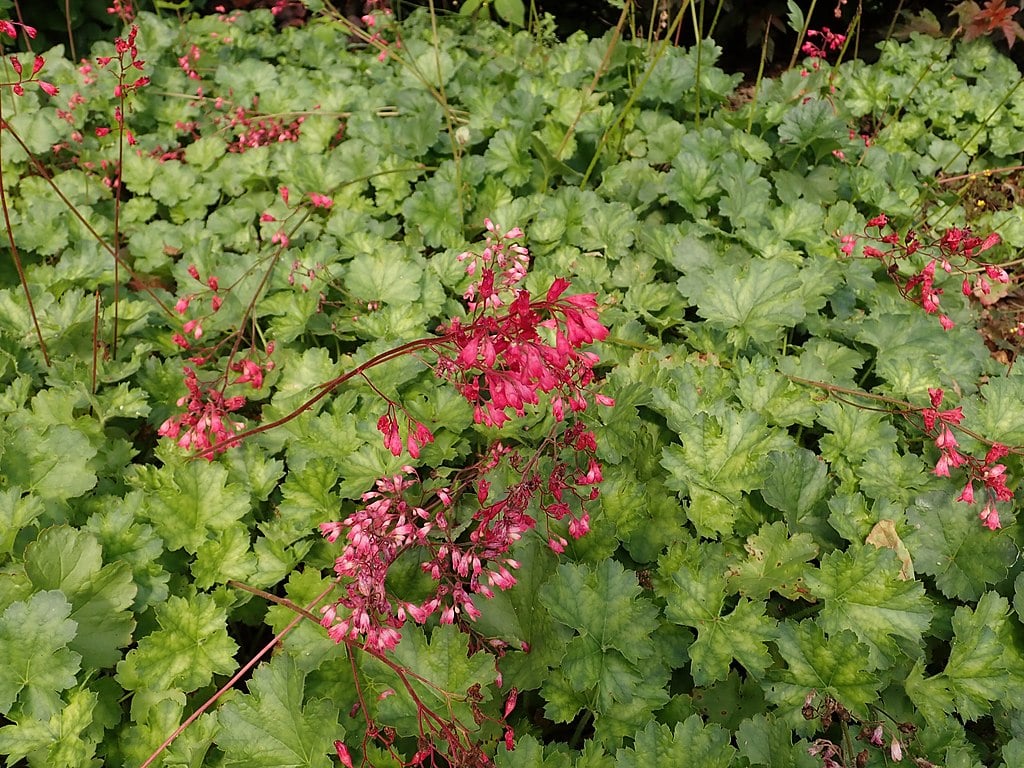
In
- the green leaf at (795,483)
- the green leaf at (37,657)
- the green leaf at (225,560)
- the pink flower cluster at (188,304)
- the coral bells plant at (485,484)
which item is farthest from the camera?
the pink flower cluster at (188,304)

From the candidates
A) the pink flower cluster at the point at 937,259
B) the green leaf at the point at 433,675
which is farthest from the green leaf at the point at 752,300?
the green leaf at the point at 433,675

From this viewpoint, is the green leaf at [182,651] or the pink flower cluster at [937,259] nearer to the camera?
the green leaf at [182,651]

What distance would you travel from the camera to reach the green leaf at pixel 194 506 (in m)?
2.14

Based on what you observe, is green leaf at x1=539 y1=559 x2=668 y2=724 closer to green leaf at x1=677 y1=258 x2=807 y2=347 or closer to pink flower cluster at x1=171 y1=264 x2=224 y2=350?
green leaf at x1=677 y1=258 x2=807 y2=347

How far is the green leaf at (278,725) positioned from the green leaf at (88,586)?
1.32ft

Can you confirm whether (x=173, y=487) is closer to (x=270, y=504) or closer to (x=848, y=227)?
(x=270, y=504)

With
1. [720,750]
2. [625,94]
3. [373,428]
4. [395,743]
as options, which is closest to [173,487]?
[373,428]

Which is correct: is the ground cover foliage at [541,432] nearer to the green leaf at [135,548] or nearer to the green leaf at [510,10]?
the green leaf at [135,548]

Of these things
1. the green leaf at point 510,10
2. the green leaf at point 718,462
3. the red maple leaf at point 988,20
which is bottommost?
the green leaf at point 718,462

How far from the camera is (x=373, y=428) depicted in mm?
2316

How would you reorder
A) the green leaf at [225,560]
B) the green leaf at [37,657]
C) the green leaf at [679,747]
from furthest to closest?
the green leaf at [225,560] → the green leaf at [37,657] → the green leaf at [679,747]

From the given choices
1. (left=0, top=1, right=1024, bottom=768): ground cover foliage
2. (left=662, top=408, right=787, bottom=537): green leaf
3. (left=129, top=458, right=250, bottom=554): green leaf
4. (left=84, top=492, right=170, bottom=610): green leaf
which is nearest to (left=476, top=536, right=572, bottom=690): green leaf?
(left=0, top=1, right=1024, bottom=768): ground cover foliage

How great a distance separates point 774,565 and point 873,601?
26 centimetres

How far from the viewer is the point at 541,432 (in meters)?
2.36
